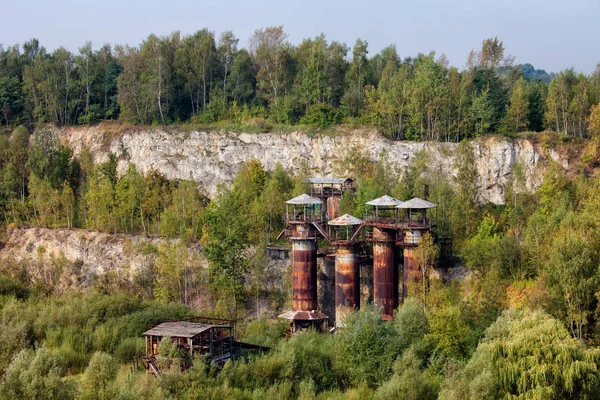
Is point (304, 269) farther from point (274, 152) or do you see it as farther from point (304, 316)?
point (274, 152)

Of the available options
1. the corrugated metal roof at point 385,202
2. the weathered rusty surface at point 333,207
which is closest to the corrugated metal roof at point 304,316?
the corrugated metal roof at point 385,202

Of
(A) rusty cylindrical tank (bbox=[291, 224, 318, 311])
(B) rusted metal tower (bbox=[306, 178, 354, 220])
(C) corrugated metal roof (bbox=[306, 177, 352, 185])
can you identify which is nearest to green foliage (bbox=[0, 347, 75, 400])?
(A) rusty cylindrical tank (bbox=[291, 224, 318, 311])

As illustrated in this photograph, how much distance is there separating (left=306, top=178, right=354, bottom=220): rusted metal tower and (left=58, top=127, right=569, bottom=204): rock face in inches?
219

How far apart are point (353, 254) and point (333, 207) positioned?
8577mm

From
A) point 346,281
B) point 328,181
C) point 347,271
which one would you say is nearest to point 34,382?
point 346,281

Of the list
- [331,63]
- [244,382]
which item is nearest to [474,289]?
[244,382]

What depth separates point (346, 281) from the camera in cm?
5228

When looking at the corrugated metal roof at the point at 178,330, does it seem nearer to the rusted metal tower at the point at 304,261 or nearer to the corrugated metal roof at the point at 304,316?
the corrugated metal roof at the point at 304,316

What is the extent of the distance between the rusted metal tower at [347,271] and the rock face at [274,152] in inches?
535

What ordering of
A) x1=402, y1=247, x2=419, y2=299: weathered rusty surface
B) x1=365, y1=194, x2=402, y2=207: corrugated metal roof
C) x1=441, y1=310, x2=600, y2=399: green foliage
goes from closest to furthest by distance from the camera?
x1=441, y1=310, x2=600, y2=399: green foliage, x1=402, y1=247, x2=419, y2=299: weathered rusty surface, x1=365, y1=194, x2=402, y2=207: corrugated metal roof

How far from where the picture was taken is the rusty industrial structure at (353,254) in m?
50.9

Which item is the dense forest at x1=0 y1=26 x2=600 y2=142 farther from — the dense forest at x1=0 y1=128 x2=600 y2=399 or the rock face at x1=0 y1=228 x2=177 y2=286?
the rock face at x1=0 y1=228 x2=177 y2=286

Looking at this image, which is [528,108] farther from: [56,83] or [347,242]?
[56,83]

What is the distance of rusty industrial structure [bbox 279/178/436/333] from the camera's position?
50.9 meters
